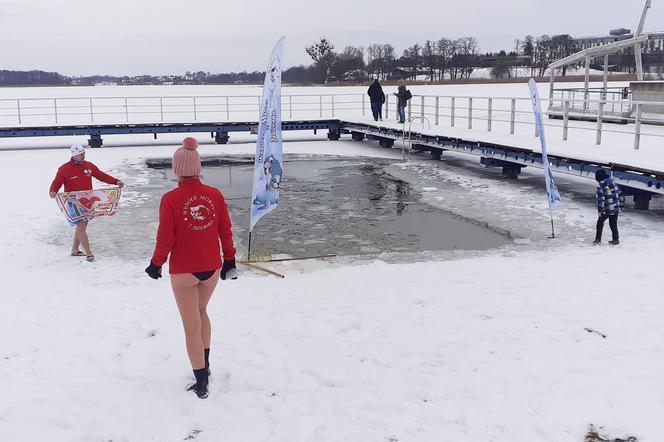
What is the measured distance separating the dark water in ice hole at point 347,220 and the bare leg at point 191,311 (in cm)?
404

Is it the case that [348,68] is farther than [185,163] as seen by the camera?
Yes

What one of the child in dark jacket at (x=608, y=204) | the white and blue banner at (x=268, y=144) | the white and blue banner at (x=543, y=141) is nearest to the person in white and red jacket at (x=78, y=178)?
the white and blue banner at (x=268, y=144)

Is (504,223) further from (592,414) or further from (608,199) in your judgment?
(592,414)

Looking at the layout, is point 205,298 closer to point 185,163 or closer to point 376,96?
point 185,163

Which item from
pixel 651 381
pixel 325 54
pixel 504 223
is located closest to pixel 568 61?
pixel 504 223

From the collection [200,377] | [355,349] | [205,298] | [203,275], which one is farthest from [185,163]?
[355,349]

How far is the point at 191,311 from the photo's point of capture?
15.6 feet

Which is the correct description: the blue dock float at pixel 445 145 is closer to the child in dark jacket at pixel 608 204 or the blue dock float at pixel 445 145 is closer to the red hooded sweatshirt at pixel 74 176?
the child in dark jacket at pixel 608 204

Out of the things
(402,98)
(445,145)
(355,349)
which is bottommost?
(355,349)

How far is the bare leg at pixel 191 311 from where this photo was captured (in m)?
4.67

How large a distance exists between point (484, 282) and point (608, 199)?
8.72 ft

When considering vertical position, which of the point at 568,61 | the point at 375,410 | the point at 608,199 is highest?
the point at 568,61

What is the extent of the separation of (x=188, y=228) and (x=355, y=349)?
177 cm

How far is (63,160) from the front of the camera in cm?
1927
